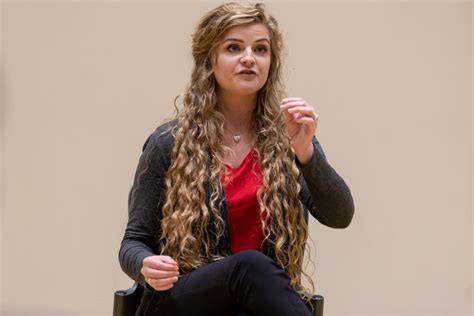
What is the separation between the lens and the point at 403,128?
274 centimetres

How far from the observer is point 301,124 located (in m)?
1.67

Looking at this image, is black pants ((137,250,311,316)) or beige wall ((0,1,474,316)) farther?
beige wall ((0,1,474,316))

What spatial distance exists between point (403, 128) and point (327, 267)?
0.58 metres

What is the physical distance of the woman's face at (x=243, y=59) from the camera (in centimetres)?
178

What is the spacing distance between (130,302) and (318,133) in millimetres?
1162

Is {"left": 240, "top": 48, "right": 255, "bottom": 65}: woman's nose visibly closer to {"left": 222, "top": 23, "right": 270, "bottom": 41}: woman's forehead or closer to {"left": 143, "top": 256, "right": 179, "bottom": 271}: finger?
{"left": 222, "top": 23, "right": 270, "bottom": 41}: woman's forehead

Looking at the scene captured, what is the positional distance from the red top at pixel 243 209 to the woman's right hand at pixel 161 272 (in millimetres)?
257

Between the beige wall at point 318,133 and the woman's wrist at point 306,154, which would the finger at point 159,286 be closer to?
the woman's wrist at point 306,154

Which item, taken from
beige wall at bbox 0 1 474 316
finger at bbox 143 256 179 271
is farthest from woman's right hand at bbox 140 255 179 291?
beige wall at bbox 0 1 474 316

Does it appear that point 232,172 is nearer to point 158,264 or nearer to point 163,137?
point 163,137

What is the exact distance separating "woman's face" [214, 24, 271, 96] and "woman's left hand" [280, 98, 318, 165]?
0.16 meters

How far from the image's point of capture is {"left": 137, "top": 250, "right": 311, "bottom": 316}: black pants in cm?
149

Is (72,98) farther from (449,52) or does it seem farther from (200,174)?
(449,52)

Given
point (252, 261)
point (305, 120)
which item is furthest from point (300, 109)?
point (252, 261)
